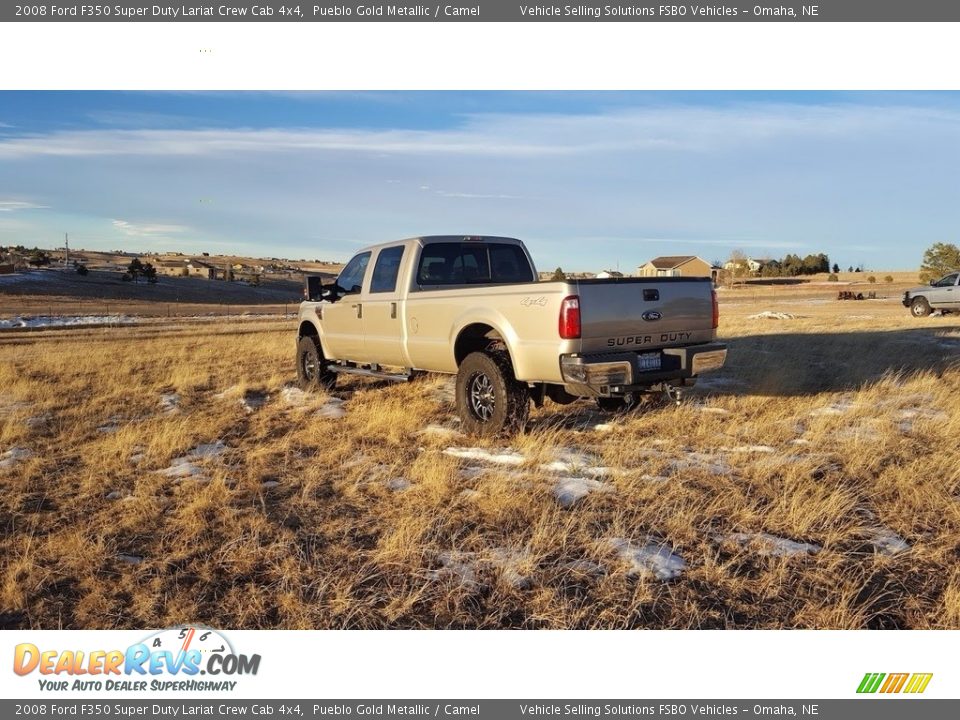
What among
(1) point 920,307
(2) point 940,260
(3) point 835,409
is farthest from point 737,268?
(3) point 835,409

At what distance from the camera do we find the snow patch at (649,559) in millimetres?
3936

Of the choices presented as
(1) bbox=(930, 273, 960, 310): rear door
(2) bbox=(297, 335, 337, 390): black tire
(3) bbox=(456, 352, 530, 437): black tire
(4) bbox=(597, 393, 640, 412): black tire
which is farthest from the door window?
(1) bbox=(930, 273, 960, 310): rear door

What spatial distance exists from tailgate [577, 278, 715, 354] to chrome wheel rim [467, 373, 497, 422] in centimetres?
131

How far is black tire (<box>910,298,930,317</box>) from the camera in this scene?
88.0ft

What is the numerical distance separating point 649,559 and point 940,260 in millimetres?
52886

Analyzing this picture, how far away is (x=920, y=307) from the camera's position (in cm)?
2695

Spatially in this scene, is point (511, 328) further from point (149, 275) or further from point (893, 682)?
point (149, 275)

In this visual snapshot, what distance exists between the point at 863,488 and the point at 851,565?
1.54 m

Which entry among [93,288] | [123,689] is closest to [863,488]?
[123,689]

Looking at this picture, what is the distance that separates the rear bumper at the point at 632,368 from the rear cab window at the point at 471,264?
8.77 feet

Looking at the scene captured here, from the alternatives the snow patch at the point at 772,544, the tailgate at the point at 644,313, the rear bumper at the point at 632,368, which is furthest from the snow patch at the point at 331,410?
the snow patch at the point at 772,544

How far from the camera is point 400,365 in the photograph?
872 centimetres

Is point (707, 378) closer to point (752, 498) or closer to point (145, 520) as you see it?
point (752, 498)

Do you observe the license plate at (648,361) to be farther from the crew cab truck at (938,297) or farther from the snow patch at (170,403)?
the crew cab truck at (938,297)
